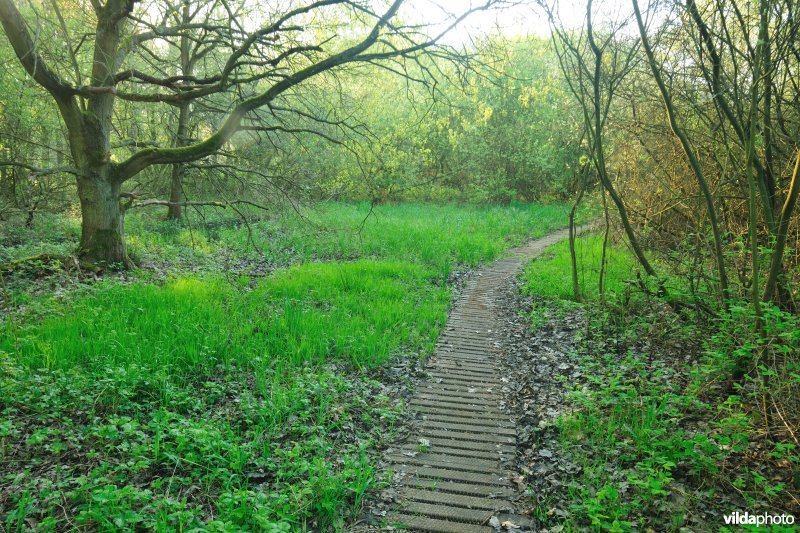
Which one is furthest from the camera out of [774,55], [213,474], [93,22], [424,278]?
[424,278]

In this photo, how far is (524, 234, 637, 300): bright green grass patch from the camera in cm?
905

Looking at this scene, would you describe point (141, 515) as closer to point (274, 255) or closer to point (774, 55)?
point (774, 55)

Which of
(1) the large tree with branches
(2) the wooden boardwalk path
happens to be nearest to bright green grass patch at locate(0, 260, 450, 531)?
(2) the wooden boardwalk path

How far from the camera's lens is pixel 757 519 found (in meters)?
3.27

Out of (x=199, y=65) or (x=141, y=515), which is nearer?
(x=141, y=515)

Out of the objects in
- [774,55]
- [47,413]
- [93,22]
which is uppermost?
[93,22]

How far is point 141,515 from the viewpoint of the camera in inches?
136

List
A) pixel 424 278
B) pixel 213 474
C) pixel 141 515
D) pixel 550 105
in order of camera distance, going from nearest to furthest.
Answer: pixel 141 515 < pixel 213 474 < pixel 424 278 < pixel 550 105

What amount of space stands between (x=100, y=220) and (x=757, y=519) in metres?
10.4

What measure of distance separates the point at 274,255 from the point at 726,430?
10.6m

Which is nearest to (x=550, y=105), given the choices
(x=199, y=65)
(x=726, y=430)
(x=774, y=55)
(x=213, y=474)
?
(x=199, y=65)

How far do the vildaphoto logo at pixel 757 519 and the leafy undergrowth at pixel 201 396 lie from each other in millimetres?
2628

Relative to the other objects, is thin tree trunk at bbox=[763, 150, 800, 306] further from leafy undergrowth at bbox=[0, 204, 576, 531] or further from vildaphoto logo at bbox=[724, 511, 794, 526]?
leafy undergrowth at bbox=[0, 204, 576, 531]

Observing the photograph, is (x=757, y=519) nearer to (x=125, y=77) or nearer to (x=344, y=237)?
(x=125, y=77)
